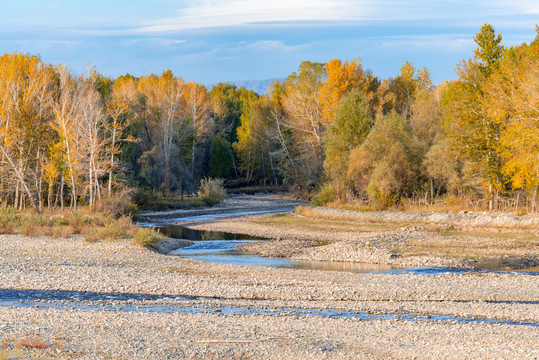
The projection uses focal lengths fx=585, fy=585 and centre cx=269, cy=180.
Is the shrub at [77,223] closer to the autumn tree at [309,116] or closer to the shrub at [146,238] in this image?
the shrub at [146,238]

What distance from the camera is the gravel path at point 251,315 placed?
1230 cm

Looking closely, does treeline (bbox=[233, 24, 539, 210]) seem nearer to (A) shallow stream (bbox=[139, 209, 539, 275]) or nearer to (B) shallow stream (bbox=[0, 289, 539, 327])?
(A) shallow stream (bbox=[139, 209, 539, 275])

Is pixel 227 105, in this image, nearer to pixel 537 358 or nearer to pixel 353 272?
pixel 353 272

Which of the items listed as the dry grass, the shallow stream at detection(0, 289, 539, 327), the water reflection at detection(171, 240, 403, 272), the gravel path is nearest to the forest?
the dry grass

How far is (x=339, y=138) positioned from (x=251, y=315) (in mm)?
38165

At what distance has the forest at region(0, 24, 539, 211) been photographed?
4119 cm

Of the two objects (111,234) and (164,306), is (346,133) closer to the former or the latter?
(111,234)

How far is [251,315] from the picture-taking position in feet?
52.3

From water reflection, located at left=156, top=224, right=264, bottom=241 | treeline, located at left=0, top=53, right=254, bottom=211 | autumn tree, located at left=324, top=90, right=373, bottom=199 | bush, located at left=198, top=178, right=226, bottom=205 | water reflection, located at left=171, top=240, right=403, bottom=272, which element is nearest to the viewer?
Result: water reflection, located at left=171, top=240, right=403, bottom=272

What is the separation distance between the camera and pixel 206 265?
25.2m

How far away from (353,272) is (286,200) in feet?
156

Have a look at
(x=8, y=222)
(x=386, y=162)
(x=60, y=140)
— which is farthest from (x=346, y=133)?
(x=8, y=222)

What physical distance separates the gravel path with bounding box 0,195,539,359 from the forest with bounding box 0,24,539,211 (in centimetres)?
2020

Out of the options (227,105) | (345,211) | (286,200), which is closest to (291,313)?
(345,211)
